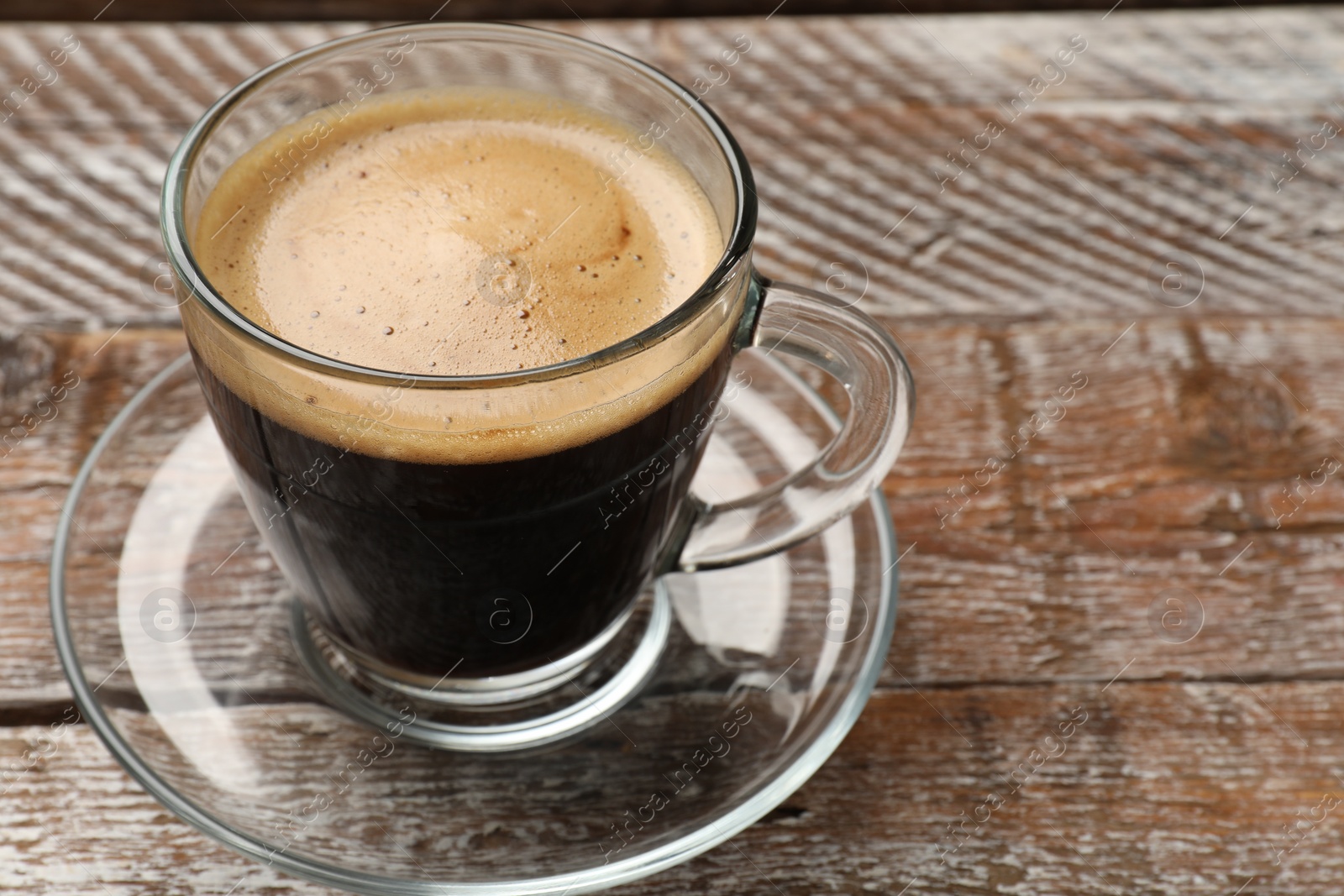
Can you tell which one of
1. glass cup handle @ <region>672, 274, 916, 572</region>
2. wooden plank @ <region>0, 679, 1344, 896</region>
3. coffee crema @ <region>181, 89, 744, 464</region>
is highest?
coffee crema @ <region>181, 89, 744, 464</region>

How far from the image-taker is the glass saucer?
3.18 ft

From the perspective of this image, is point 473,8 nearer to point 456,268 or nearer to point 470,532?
point 456,268

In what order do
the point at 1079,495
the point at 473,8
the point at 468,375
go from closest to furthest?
the point at 468,375 → the point at 1079,495 → the point at 473,8

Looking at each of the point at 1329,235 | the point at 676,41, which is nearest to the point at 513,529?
the point at 676,41

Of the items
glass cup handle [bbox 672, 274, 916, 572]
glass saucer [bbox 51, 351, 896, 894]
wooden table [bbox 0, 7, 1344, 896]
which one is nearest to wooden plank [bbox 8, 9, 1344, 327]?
wooden table [bbox 0, 7, 1344, 896]

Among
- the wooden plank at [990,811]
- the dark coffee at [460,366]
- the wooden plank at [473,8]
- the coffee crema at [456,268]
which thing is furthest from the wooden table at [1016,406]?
the coffee crema at [456,268]

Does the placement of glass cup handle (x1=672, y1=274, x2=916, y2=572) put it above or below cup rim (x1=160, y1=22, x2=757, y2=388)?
below

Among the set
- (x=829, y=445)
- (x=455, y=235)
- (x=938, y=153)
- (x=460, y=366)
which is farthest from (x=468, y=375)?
(x=938, y=153)

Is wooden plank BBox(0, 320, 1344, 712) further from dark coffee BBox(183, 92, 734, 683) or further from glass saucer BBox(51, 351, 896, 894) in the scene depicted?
dark coffee BBox(183, 92, 734, 683)

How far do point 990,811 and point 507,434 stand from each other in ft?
1.83

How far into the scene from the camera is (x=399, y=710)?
3.56 ft

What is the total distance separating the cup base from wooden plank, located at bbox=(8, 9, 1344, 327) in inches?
19.3

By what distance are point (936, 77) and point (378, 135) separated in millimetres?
904

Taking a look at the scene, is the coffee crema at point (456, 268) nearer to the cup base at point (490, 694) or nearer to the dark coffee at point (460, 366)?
the dark coffee at point (460, 366)
